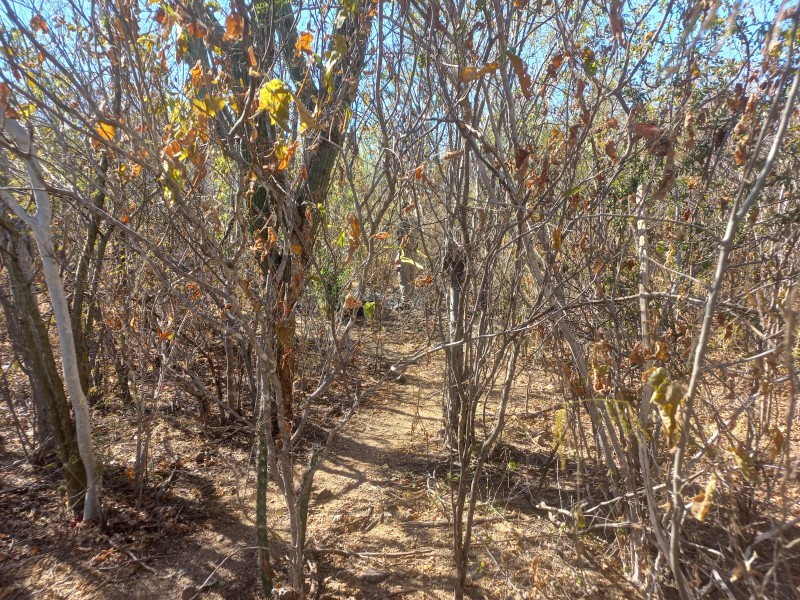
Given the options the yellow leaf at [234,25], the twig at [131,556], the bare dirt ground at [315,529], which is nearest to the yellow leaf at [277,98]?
the yellow leaf at [234,25]

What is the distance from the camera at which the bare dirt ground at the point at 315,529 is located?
8.50 ft

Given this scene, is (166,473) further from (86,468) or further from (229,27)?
(229,27)

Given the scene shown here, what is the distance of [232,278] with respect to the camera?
1808 millimetres

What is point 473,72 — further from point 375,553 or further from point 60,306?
point 375,553

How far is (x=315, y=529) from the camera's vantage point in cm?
305

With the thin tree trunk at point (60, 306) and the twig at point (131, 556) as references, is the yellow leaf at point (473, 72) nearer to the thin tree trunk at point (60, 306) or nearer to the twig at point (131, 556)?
the thin tree trunk at point (60, 306)

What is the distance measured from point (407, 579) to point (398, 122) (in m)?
2.31

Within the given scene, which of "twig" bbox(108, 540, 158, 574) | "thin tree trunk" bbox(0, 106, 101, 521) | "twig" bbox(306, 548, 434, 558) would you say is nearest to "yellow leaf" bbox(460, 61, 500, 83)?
"thin tree trunk" bbox(0, 106, 101, 521)

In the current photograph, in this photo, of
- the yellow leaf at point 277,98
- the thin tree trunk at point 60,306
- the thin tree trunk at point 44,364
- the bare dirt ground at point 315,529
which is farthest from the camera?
the thin tree trunk at point 44,364

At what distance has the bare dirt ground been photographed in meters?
2.59

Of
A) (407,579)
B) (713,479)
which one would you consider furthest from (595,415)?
(407,579)

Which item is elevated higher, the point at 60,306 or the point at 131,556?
the point at 60,306

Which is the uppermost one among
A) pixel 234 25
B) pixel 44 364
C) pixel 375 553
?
pixel 234 25

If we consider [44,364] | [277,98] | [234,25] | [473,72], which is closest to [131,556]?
[44,364]
